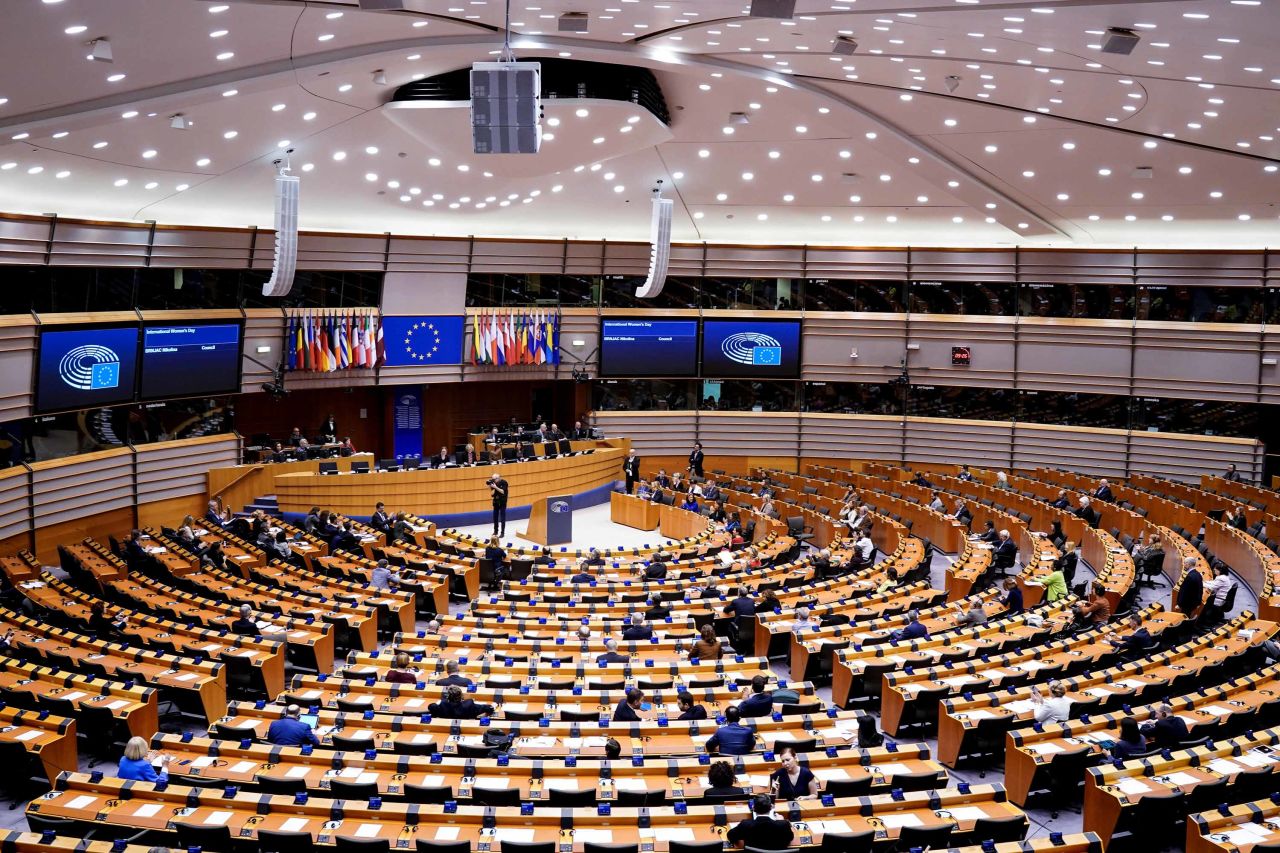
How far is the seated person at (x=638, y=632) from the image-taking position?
1362 centimetres

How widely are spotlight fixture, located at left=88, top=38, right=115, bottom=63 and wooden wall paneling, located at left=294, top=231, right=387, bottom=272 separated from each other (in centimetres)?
1494

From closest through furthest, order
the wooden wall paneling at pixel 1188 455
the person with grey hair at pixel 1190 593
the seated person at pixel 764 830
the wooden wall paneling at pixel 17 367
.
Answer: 1. the seated person at pixel 764 830
2. the person with grey hair at pixel 1190 593
3. the wooden wall paneling at pixel 17 367
4. the wooden wall paneling at pixel 1188 455

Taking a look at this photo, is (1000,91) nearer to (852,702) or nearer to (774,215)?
(852,702)

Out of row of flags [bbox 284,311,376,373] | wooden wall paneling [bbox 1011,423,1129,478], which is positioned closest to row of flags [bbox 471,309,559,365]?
row of flags [bbox 284,311,376,373]

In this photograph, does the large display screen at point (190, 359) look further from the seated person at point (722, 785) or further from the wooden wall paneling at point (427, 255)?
the seated person at point (722, 785)

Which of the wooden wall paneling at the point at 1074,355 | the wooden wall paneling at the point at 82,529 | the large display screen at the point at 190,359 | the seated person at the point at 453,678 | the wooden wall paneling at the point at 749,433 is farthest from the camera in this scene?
the wooden wall paneling at the point at 749,433

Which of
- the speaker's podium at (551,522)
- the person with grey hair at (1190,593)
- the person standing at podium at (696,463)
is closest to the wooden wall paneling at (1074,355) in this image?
the person standing at podium at (696,463)

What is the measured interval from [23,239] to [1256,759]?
70.3 feet

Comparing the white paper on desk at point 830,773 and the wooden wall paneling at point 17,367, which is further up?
the wooden wall paneling at point 17,367

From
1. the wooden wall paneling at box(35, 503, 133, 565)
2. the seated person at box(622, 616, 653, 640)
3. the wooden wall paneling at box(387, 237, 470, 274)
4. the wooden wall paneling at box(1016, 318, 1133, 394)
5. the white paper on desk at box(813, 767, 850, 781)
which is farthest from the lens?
the wooden wall paneling at box(1016, 318, 1133, 394)

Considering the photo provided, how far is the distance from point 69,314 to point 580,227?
13.5 metres

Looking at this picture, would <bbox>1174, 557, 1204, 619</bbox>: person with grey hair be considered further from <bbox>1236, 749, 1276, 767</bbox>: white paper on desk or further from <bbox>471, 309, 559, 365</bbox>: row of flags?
<bbox>471, 309, 559, 365</bbox>: row of flags

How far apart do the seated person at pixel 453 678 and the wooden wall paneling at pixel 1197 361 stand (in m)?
22.2

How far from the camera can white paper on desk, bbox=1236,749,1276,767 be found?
364 inches
